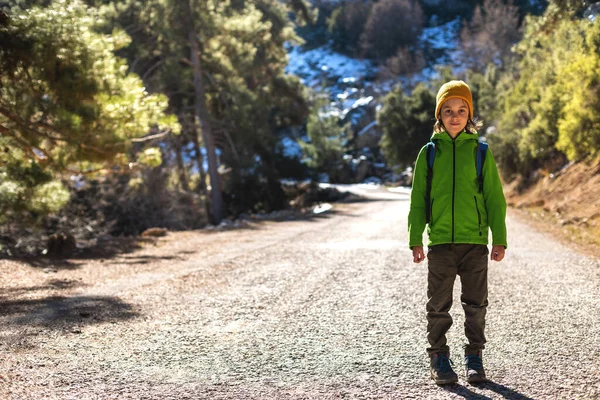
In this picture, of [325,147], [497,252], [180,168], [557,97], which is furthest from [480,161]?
[325,147]

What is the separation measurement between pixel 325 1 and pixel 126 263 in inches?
3784

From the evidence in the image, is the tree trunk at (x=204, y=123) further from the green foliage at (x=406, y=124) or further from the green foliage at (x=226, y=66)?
the green foliage at (x=406, y=124)

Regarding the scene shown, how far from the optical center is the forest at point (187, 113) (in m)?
7.95

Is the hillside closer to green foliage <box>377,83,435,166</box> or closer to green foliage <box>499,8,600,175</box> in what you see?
green foliage <box>499,8,600,175</box>

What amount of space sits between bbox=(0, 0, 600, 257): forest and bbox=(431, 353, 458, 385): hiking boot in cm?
633

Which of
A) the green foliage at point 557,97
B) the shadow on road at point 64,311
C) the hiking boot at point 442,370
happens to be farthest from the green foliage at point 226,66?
the hiking boot at point 442,370

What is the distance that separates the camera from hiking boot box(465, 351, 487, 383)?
10.7ft

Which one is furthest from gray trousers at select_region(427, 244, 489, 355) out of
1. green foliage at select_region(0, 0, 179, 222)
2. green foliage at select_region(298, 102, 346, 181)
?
green foliage at select_region(298, 102, 346, 181)

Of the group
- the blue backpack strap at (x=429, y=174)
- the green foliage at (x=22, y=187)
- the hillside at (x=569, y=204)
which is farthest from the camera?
the hillside at (x=569, y=204)

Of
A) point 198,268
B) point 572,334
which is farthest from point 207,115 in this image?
point 572,334

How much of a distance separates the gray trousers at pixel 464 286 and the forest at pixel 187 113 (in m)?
6.10

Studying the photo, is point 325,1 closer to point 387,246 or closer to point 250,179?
point 250,179

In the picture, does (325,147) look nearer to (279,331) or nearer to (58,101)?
(58,101)

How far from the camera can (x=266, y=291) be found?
6145 mm
